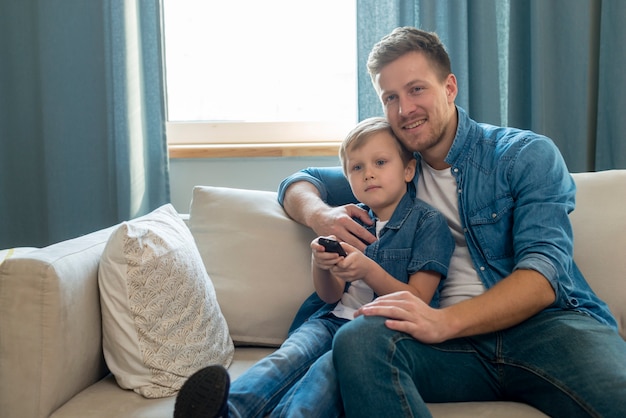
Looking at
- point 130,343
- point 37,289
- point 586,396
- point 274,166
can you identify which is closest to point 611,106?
point 274,166

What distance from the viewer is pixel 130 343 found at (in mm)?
→ 1621

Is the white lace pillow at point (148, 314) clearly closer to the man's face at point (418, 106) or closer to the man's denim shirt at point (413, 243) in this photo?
the man's denim shirt at point (413, 243)

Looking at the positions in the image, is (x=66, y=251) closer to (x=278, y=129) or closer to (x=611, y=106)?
(x=278, y=129)

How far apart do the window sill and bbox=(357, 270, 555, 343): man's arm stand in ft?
4.16

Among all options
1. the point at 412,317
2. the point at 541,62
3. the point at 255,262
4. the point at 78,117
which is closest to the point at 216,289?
the point at 255,262

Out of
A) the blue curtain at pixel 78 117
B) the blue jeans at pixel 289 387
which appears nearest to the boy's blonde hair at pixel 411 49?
the blue jeans at pixel 289 387

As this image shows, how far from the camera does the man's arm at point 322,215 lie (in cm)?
179

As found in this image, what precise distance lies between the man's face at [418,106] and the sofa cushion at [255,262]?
1.43ft

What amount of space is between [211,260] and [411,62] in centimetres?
81

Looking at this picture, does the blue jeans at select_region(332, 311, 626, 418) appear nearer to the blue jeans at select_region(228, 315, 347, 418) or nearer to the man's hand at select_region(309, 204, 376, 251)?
the blue jeans at select_region(228, 315, 347, 418)

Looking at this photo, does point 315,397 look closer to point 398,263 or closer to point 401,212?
point 398,263

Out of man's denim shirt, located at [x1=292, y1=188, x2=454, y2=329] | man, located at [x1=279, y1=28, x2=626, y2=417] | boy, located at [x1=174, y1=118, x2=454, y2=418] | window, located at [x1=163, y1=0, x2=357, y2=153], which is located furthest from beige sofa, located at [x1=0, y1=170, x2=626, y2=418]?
window, located at [x1=163, y1=0, x2=357, y2=153]

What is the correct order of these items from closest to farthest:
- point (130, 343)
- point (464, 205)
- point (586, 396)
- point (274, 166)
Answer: point (586, 396), point (130, 343), point (464, 205), point (274, 166)

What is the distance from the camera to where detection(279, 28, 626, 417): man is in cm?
138
